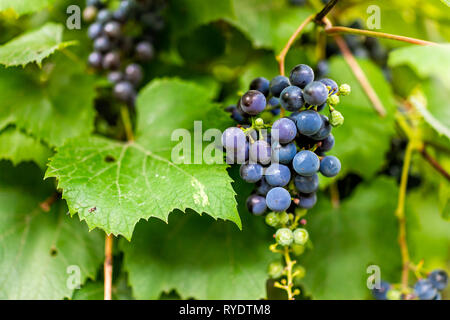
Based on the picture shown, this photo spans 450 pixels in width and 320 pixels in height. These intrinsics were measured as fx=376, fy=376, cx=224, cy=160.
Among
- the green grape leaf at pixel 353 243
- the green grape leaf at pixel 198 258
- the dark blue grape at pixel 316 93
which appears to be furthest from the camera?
the green grape leaf at pixel 353 243

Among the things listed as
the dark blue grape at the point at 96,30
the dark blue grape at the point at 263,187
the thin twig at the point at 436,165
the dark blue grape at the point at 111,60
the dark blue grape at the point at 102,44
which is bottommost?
the dark blue grape at the point at 263,187

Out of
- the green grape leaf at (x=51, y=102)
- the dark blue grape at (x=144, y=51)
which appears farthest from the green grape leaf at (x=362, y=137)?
the green grape leaf at (x=51, y=102)

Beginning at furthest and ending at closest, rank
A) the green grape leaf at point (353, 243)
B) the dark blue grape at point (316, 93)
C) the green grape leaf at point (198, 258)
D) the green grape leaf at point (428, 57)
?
1. the green grape leaf at point (353, 243)
2. the green grape leaf at point (198, 258)
3. the green grape leaf at point (428, 57)
4. the dark blue grape at point (316, 93)

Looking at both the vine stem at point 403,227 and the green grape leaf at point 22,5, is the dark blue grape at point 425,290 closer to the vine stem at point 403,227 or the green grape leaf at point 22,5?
the vine stem at point 403,227

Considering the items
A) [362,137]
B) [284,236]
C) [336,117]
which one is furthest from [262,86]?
[362,137]

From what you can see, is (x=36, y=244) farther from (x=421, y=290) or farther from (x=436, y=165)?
(x=436, y=165)

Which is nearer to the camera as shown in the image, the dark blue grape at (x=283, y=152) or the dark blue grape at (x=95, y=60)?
the dark blue grape at (x=283, y=152)
